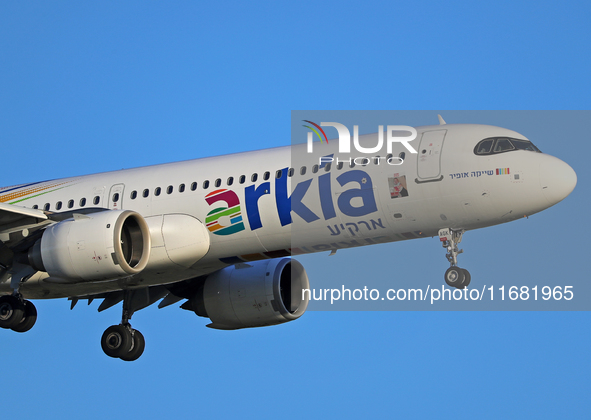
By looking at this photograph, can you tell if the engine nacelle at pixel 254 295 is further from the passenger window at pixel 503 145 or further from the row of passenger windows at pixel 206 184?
the passenger window at pixel 503 145

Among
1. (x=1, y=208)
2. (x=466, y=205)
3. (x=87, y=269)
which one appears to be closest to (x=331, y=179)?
(x=466, y=205)

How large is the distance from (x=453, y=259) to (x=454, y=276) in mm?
596

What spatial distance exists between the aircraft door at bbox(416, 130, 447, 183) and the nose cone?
2658 mm

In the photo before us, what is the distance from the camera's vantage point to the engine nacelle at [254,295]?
31.0 metres

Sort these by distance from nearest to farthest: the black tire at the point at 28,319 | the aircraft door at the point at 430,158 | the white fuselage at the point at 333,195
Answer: the white fuselage at the point at 333,195 → the aircraft door at the point at 430,158 → the black tire at the point at 28,319

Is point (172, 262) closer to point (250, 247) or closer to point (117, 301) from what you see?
point (250, 247)

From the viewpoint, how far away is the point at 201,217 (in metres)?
27.2

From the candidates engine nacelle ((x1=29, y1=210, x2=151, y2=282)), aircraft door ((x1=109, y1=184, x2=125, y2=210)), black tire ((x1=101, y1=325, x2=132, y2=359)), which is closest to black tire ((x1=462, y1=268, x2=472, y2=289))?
engine nacelle ((x1=29, y1=210, x2=151, y2=282))

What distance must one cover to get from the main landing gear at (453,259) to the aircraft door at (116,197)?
963 cm

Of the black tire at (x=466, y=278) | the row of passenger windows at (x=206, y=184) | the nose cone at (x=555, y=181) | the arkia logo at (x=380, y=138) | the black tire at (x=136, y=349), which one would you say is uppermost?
the arkia logo at (x=380, y=138)

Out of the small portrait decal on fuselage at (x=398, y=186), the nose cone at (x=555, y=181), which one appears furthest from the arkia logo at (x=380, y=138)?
the nose cone at (x=555, y=181)

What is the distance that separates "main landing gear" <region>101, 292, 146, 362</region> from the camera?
3108 centimetres

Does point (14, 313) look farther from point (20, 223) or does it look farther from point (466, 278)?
point (466, 278)

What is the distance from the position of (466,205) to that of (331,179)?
369cm
